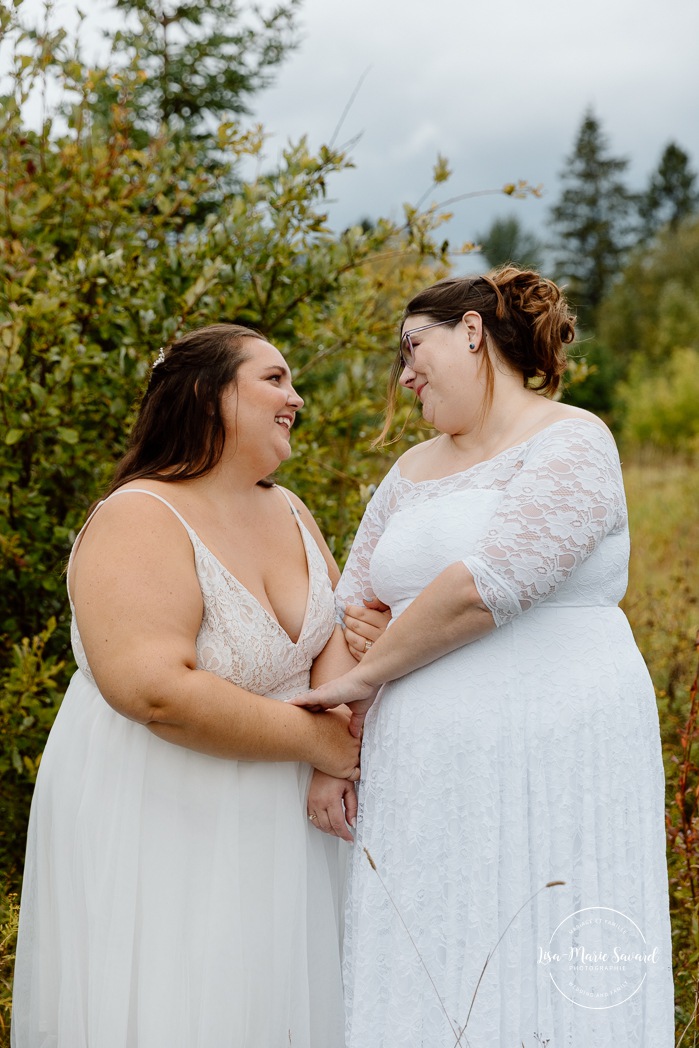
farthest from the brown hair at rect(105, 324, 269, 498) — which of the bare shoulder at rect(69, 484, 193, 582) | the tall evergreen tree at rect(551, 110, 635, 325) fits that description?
the tall evergreen tree at rect(551, 110, 635, 325)

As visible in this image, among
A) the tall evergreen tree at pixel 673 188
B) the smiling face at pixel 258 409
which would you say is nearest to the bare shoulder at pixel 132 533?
the smiling face at pixel 258 409

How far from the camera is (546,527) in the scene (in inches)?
92.3

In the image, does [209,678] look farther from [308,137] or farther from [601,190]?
[601,190]

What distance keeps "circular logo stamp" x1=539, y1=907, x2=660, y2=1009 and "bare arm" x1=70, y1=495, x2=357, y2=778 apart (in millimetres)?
847

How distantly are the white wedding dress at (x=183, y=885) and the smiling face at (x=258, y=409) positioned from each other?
310 mm

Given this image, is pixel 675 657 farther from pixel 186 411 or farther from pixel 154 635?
pixel 154 635

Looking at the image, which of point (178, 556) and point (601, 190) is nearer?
point (178, 556)

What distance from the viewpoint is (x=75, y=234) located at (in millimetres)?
4375

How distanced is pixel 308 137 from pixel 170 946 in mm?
2998

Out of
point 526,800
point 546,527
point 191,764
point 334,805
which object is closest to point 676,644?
point 334,805

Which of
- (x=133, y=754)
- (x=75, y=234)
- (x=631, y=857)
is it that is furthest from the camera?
(x=75, y=234)

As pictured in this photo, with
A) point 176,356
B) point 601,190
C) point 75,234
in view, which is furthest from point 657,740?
point 601,190

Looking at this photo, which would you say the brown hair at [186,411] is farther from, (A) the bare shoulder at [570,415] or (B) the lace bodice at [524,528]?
(A) the bare shoulder at [570,415]

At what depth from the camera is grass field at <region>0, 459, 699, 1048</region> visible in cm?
327
